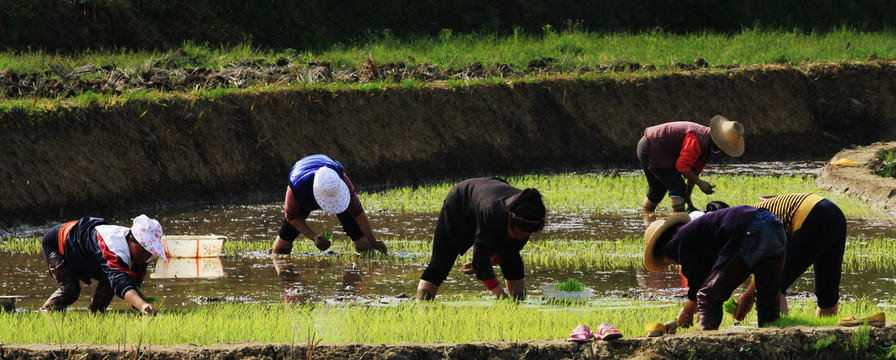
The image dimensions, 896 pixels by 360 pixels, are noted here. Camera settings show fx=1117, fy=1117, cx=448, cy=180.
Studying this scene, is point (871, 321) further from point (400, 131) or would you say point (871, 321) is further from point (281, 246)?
point (400, 131)

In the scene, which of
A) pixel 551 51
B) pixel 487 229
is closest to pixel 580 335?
pixel 487 229

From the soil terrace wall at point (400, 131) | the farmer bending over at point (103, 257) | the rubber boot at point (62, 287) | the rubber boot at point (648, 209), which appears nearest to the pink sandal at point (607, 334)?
the farmer bending over at point (103, 257)

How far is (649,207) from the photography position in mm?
12555

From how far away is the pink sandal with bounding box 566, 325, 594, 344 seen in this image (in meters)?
5.74

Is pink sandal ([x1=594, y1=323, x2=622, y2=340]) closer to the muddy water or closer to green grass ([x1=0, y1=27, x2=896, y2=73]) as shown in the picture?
the muddy water

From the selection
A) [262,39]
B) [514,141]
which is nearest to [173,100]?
[514,141]

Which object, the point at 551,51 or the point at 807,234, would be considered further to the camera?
the point at 551,51

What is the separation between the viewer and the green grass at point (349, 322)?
5969 mm

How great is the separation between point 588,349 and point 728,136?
5878 millimetres

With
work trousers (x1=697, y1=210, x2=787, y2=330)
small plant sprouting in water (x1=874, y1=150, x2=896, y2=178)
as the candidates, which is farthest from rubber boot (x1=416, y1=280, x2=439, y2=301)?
small plant sprouting in water (x1=874, y1=150, x2=896, y2=178)

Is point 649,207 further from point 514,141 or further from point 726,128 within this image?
point 514,141

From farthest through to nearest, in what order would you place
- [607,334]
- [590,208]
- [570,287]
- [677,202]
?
1. [590,208]
2. [677,202]
3. [570,287]
4. [607,334]

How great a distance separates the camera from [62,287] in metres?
7.21

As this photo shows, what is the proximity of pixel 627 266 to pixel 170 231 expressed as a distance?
4.89 m
